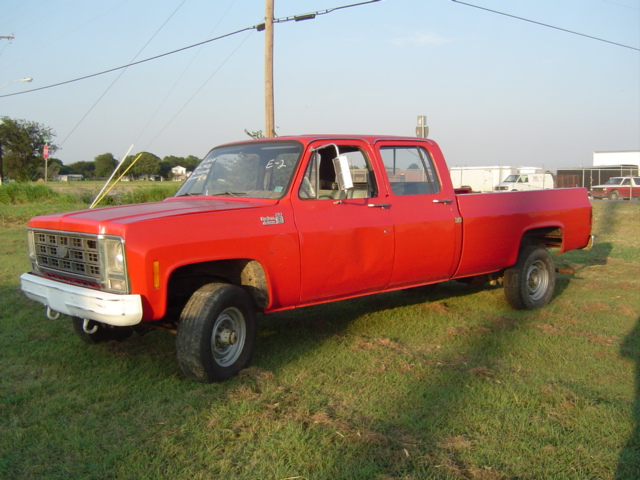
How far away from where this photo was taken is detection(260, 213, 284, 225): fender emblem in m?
4.95

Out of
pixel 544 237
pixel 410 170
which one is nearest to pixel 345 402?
pixel 410 170

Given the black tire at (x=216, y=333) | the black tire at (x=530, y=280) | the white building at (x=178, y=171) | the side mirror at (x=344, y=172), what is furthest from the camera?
the white building at (x=178, y=171)

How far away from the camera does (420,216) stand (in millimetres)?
6066

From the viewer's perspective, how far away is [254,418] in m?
4.05

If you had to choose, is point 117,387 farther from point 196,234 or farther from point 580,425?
point 580,425

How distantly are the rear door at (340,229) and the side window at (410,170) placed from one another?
0.83ft

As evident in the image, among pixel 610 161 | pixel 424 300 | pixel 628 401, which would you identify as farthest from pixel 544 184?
pixel 628 401

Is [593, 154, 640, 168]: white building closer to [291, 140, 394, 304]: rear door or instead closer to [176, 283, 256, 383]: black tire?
[291, 140, 394, 304]: rear door

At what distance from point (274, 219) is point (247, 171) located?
89 cm

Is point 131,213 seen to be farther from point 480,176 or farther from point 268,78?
point 480,176

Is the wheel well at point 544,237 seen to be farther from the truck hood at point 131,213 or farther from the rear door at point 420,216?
the truck hood at point 131,213

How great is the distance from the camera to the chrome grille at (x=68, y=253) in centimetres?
451

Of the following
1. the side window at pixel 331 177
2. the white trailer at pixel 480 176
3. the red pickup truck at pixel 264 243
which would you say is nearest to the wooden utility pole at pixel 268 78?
the red pickup truck at pixel 264 243

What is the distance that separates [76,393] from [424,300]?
181 inches
